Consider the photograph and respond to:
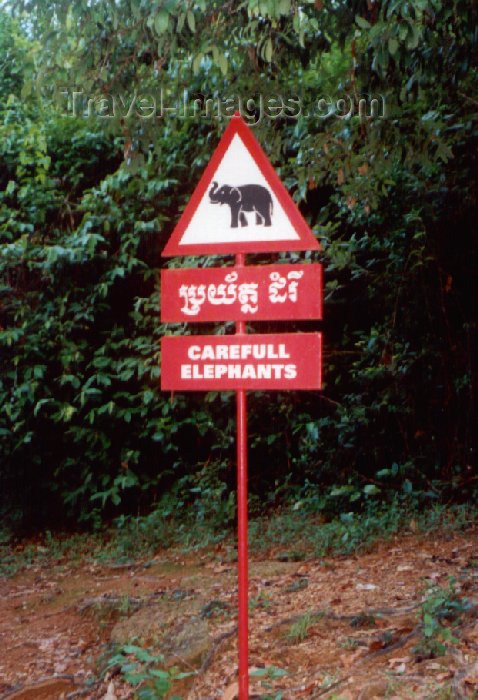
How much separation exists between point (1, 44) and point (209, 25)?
574 cm

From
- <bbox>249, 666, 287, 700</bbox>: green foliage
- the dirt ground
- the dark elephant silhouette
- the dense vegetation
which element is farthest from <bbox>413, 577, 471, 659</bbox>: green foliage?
the dense vegetation

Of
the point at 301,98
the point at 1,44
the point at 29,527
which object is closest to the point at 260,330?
the point at 301,98

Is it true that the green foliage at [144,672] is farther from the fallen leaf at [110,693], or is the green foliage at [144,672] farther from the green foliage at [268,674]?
the green foliage at [268,674]

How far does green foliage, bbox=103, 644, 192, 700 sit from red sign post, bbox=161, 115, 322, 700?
953mm

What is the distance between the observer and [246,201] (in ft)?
11.6

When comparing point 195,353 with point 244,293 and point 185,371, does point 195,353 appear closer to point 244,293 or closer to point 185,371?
point 185,371

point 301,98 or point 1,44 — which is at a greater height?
point 1,44

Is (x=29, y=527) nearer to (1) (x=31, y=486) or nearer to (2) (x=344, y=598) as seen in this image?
(1) (x=31, y=486)

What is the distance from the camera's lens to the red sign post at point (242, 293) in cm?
350

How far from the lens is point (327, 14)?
17.9 ft

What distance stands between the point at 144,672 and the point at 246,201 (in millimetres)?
2754

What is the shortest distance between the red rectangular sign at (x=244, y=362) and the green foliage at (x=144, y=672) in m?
1.62

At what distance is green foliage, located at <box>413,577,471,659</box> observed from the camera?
4.23 m

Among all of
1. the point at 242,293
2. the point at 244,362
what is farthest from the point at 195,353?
the point at 242,293
